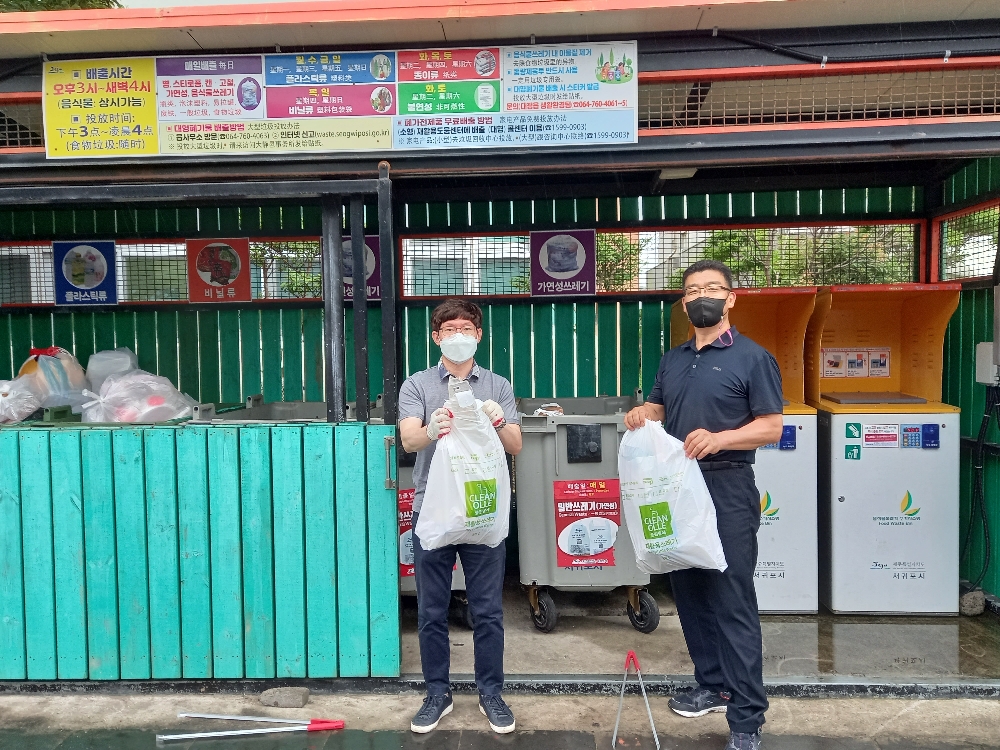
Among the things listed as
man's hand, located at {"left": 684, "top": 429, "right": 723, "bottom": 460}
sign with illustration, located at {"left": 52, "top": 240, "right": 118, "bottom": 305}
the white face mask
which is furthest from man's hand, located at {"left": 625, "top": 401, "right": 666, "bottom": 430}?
sign with illustration, located at {"left": 52, "top": 240, "right": 118, "bottom": 305}

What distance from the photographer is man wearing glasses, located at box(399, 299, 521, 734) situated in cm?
303

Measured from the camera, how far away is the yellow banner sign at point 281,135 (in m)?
3.29

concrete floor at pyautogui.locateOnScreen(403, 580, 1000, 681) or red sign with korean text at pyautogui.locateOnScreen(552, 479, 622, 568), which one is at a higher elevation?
red sign with korean text at pyautogui.locateOnScreen(552, 479, 622, 568)

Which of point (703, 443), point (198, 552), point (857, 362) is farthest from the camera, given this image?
point (857, 362)

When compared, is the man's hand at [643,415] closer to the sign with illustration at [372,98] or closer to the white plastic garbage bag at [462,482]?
the white plastic garbage bag at [462,482]

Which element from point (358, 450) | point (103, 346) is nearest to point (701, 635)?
point (358, 450)

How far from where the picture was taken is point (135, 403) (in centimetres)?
380

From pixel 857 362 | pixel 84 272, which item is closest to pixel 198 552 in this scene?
pixel 84 272

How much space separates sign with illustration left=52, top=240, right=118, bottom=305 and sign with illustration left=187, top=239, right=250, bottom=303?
1.95ft

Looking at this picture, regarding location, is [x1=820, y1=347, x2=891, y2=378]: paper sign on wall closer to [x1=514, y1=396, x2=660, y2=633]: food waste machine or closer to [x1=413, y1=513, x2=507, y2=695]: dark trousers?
[x1=514, y1=396, x2=660, y2=633]: food waste machine

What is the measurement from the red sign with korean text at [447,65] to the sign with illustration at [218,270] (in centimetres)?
251

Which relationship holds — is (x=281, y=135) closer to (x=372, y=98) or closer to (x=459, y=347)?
(x=372, y=98)

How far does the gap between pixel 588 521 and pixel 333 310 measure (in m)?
1.80

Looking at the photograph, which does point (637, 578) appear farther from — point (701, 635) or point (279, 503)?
point (279, 503)
